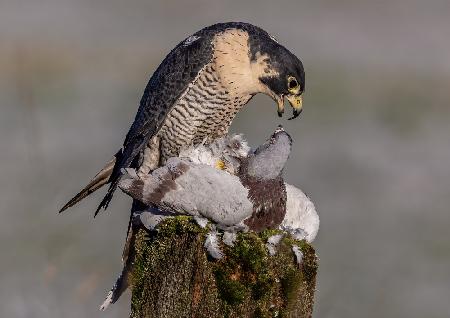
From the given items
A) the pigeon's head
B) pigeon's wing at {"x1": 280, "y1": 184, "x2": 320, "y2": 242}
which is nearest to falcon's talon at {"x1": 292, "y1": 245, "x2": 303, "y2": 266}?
pigeon's wing at {"x1": 280, "y1": 184, "x2": 320, "y2": 242}

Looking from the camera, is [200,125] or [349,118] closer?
[200,125]

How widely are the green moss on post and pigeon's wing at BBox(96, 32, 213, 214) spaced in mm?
1919

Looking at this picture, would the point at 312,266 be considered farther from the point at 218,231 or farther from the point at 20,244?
the point at 20,244

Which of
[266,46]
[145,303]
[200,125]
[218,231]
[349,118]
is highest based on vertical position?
[349,118]

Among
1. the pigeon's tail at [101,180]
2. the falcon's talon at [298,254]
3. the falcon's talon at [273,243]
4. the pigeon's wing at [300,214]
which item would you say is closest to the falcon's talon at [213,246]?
the falcon's talon at [273,243]

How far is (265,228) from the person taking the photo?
17.9 ft

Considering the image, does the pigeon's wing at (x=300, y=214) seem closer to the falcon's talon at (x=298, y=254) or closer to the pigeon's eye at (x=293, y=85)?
the falcon's talon at (x=298, y=254)

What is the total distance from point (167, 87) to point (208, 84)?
26cm

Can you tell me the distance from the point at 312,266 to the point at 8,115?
8.04 metres

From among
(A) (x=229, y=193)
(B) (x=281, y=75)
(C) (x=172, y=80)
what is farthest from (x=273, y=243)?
(C) (x=172, y=80)

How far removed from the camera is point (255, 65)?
276 inches

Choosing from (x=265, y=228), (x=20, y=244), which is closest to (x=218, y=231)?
(x=265, y=228)

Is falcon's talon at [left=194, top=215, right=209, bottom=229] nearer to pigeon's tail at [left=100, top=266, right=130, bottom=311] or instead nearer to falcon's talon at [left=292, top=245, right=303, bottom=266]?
falcon's talon at [left=292, top=245, right=303, bottom=266]

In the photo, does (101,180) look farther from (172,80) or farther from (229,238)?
(229,238)
